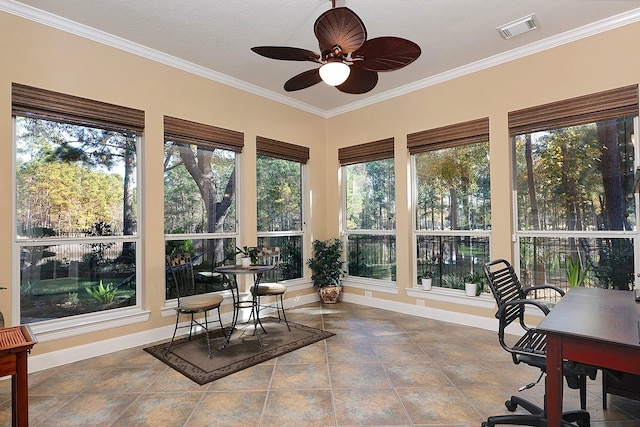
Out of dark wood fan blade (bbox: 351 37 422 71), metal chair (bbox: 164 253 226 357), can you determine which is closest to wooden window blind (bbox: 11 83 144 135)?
metal chair (bbox: 164 253 226 357)

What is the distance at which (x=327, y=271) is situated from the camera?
5145mm

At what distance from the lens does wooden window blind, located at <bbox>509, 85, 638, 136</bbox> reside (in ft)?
10.2

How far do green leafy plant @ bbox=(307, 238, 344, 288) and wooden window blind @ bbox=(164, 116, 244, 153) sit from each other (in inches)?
76.3

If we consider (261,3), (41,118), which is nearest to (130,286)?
(41,118)

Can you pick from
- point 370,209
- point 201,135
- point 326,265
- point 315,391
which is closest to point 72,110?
point 201,135

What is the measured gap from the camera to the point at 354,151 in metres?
5.29

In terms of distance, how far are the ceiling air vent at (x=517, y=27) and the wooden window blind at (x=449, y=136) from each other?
3.01ft

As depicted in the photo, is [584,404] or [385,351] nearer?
[584,404]

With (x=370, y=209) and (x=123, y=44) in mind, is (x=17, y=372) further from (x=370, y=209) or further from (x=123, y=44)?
(x=370, y=209)

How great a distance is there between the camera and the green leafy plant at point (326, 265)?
514 cm

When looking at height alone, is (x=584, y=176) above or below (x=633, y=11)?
below

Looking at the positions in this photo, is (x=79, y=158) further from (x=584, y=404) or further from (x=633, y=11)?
(x=633, y=11)

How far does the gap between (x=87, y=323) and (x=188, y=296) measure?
0.91 metres

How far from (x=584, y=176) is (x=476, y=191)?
1.05 meters
